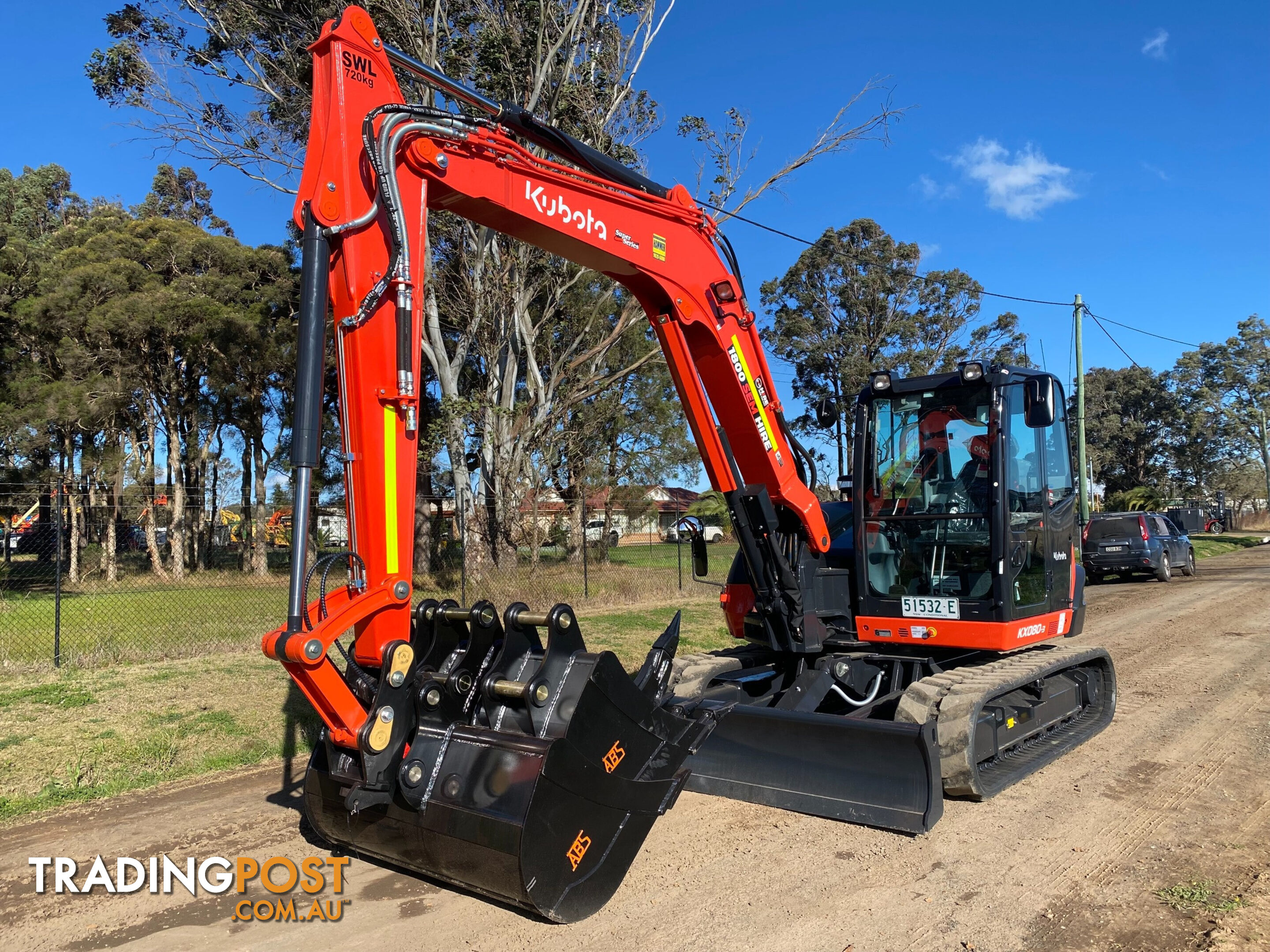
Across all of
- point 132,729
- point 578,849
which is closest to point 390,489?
point 578,849

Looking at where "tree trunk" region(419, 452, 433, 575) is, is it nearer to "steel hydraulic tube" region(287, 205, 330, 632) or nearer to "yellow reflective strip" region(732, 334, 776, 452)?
"yellow reflective strip" region(732, 334, 776, 452)

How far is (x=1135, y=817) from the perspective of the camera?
5.05 meters

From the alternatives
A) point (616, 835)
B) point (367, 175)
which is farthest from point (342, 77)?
point (616, 835)

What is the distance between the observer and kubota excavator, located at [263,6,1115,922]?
3.71 m

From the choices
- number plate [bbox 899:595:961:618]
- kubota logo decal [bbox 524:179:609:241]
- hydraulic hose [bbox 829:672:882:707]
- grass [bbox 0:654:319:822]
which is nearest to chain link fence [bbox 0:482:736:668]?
grass [bbox 0:654:319:822]

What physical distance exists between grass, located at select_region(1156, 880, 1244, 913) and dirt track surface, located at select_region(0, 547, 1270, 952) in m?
0.04

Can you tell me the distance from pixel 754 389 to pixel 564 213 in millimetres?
1832

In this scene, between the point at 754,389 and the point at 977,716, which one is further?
the point at 754,389

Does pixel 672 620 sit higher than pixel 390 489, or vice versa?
pixel 390 489

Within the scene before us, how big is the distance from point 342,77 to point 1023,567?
5040 mm

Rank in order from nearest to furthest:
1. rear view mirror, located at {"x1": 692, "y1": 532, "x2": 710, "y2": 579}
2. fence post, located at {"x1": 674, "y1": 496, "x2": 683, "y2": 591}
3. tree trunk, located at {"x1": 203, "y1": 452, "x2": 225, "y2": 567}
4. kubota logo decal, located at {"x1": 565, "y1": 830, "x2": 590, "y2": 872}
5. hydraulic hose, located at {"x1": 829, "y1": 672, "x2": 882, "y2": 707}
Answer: kubota logo decal, located at {"x1": 565, "y1": 830, "x2": 590, "y2": 872}
hydraulic hose, located at {"x1": 829, "y1": 672, "x2": 882, "y2": 707}
rear view mirror, located at {"x1": 692, "y1": 532, "x2": 710, "y2": 579}
fence post, located at {"x1": 674, "y1": 496, "x2": 683, "y2": 591}
tree trunk, located at {"x1": 203, "y1": 452, "x2": 225, "y2": 567}

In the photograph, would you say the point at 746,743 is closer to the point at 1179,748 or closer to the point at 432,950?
the point at 432,950

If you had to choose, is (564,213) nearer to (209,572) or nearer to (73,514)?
(209,572)

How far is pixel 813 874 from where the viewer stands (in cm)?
435
